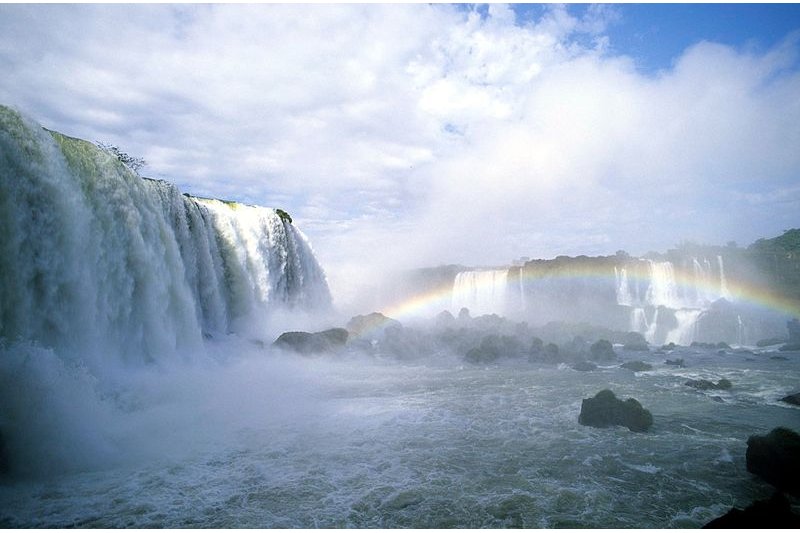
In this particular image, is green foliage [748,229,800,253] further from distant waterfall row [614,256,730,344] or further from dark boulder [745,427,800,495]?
dark boulder [745,427,800,495]

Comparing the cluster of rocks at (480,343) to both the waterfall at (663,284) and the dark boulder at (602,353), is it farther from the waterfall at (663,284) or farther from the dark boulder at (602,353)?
the waterfall at (663,284)

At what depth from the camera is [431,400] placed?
14445 mm

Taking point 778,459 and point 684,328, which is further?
point 684,328

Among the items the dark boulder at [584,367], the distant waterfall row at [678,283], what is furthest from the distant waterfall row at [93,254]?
the distant waterfall row at [678,283]

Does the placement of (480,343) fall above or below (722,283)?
below

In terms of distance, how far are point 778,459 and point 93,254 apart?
17647mm

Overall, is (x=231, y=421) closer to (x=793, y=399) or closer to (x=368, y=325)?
(x=793, y=399)

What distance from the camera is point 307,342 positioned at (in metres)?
23.2

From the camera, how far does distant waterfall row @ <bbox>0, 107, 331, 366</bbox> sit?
9602mm

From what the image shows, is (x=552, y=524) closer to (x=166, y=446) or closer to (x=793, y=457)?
(x=793, y=457)

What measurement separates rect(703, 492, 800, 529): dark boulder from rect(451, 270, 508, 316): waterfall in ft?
134

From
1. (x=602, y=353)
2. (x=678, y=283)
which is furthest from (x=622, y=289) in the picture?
(x=602, y=353)

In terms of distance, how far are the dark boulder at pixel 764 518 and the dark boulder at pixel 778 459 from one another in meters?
2.89

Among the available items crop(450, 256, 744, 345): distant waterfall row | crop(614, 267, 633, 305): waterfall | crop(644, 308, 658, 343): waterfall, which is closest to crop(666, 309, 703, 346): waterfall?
crop(450, 256, 744, 345): distant waterfall row
